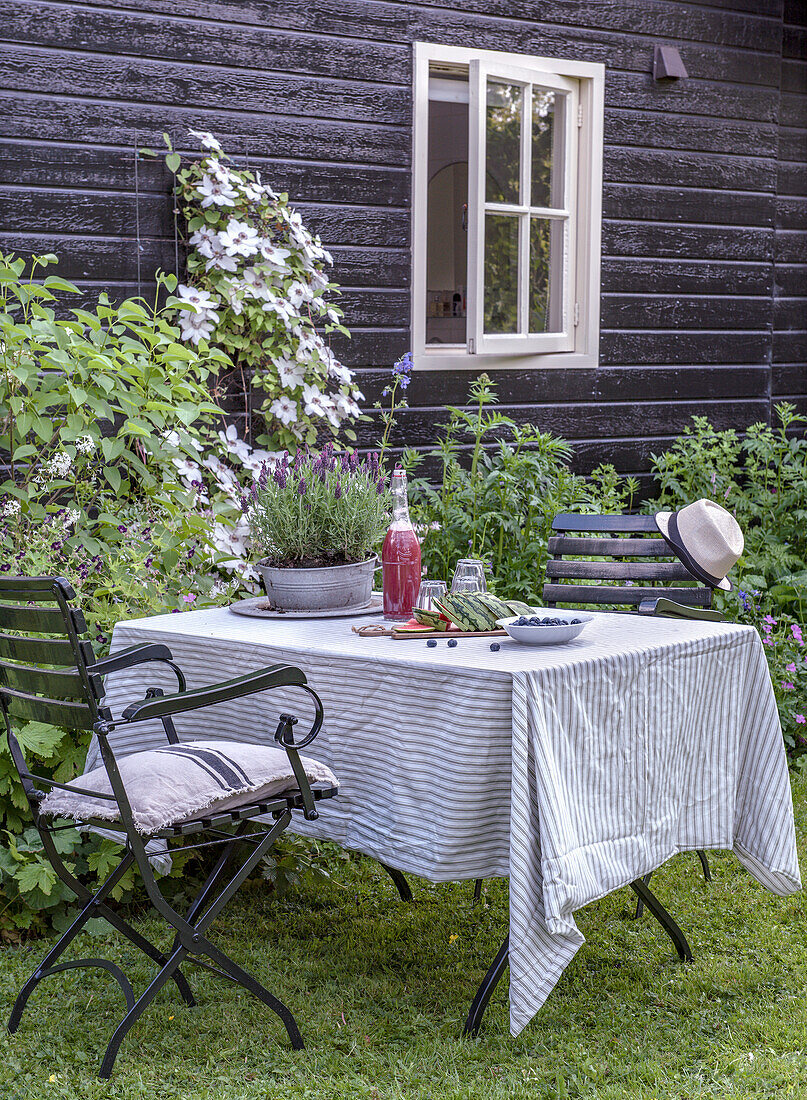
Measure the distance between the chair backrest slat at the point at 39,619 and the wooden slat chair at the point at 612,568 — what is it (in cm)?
170

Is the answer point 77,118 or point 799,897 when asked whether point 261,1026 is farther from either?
point 77,118

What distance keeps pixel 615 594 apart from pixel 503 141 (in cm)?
257

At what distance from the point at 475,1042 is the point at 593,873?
47cm

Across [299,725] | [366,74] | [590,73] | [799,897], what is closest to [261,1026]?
[299,725]

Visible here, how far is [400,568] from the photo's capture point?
2.84m

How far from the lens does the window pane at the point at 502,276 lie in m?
5.38

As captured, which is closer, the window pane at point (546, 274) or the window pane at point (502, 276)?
the window pane at point (502, 276)

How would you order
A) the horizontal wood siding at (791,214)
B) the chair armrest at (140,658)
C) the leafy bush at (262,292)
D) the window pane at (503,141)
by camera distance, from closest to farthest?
the chair armrest at (140,658)
the leafy bush at (262,292)
the window pane at (503,141)
the horizontal wood siding at (791,214)

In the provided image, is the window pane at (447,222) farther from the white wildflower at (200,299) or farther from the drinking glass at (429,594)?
the drinking glass at (429,594)

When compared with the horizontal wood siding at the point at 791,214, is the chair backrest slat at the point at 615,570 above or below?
below

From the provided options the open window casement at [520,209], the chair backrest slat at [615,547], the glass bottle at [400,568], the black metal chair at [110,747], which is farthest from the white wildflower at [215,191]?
the black metal chair at [110,747]

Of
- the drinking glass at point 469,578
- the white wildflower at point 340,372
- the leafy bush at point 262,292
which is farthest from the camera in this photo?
the white wildflower at point 340,372

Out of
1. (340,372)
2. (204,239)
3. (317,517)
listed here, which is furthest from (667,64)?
(317,517)

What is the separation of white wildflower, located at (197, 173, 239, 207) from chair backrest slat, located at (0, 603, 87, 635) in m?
2.40
